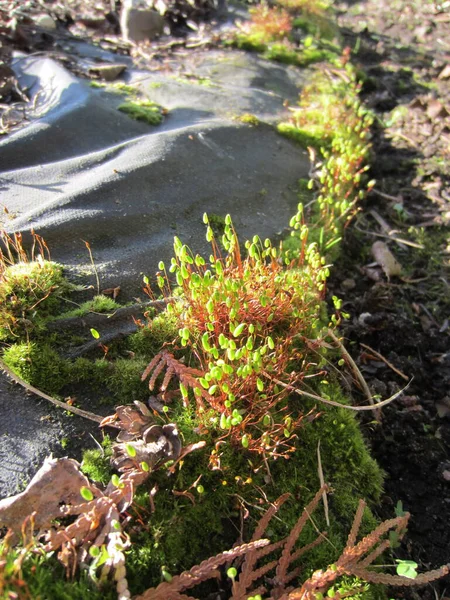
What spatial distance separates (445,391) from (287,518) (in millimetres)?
1840

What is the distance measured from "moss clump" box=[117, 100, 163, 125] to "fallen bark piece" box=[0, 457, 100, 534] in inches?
161

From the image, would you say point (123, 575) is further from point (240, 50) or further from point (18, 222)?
point (240, 50)

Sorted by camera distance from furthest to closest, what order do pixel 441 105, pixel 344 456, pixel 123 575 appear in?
pixel 441 105
pixel 344 456
pixel 123 575

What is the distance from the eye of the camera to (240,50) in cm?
785

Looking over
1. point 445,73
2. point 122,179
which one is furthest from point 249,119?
point 445,73

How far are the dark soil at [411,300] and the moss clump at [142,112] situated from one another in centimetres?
252

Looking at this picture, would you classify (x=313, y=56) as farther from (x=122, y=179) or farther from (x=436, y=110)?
(x=122, y=179)

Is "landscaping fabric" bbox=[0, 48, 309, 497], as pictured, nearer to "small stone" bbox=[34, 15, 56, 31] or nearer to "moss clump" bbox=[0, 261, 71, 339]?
"moss clump" bbox=[0, 261, 71, 339]

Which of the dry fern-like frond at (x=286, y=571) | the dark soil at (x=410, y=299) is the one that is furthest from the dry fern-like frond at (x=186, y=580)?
the dark soil at (x=410, y=299)

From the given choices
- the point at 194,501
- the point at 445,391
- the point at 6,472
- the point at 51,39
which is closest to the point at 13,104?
the point at 51,39

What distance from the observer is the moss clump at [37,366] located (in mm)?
2666

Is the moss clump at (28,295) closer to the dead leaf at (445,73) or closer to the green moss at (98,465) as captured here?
the green moss at (98,465)

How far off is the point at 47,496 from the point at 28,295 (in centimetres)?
130

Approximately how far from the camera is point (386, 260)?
4527mm
